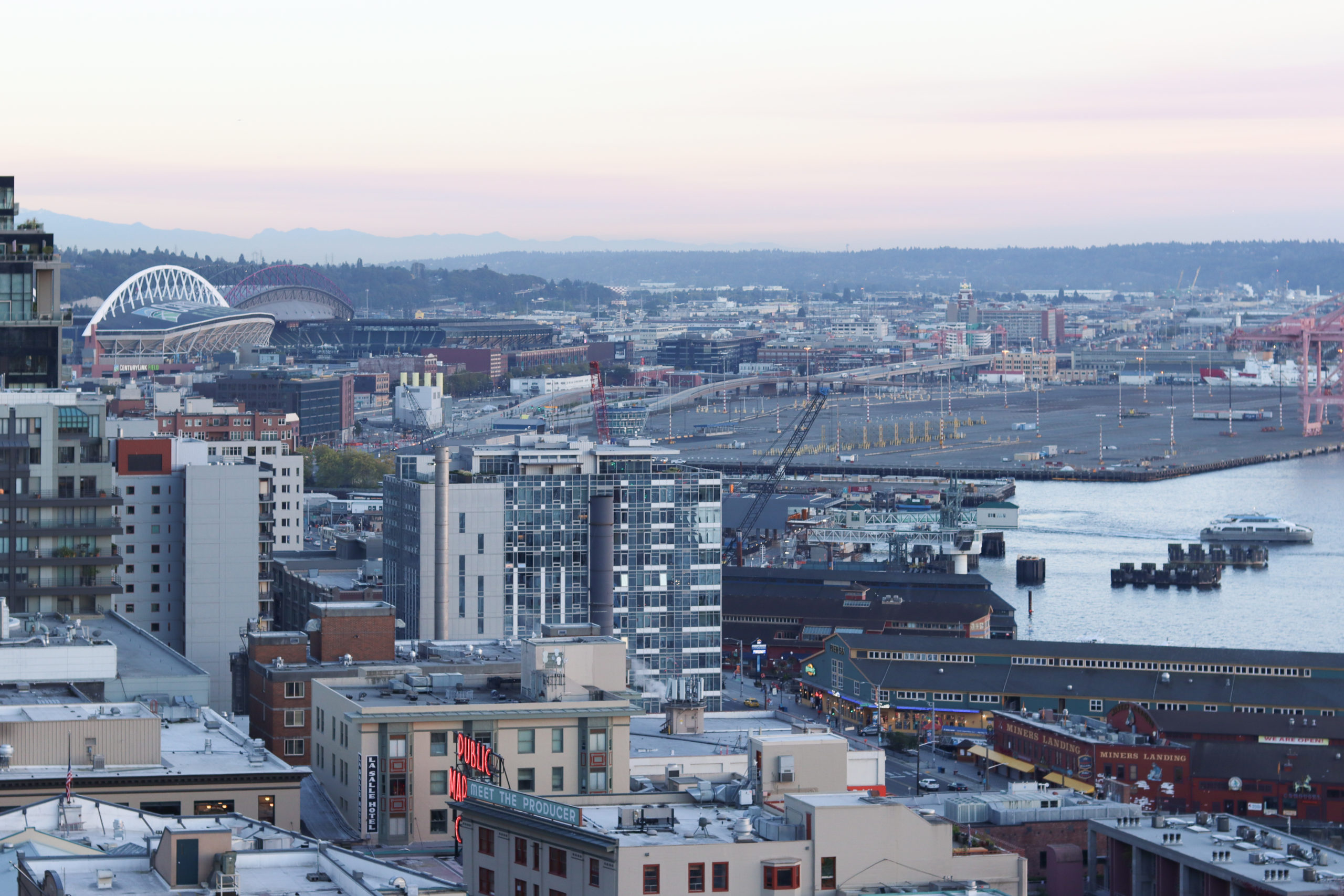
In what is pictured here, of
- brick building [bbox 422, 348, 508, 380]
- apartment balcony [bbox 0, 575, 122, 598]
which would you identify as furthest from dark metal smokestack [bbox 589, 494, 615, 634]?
brick building [bbox 422, 348, 508, 380]

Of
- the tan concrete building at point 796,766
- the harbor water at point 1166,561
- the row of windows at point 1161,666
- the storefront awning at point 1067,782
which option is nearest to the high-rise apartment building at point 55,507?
the tan concrete building at point 796,766

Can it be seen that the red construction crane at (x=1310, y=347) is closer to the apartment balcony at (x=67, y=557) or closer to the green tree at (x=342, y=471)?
the green tree at (x=342, y=471)

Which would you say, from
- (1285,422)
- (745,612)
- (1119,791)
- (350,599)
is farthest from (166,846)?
(1285,422)

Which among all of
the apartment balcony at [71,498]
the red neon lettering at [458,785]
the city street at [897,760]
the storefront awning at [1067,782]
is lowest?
the city street at [897,760]

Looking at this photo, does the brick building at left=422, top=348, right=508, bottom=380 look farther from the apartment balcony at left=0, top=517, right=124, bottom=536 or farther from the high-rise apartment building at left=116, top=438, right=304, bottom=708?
the apartment balcony at left=0, top=517, right=124, bottom=536

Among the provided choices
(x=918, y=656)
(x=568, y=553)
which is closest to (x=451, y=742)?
Result: (x=568, y=553)

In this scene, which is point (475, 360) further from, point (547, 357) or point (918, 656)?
point (918, 656)
